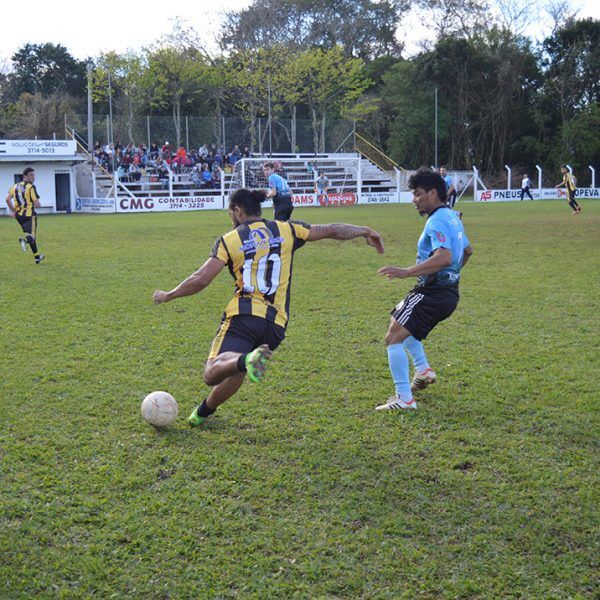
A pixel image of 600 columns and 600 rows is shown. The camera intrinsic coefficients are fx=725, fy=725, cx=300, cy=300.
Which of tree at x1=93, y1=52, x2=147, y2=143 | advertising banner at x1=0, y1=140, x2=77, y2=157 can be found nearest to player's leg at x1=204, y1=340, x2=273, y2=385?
advertising banner at x1=0, y1=140, x2=77, y2=157

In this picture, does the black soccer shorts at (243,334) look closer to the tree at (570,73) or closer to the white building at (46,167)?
the white building at (46,167)

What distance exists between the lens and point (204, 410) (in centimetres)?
532

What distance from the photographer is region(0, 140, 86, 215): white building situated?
111 ft

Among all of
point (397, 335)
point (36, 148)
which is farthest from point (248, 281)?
point (36, 148)

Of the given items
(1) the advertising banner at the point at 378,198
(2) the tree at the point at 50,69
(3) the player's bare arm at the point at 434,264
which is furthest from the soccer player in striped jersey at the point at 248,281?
(2) the tree at the point at 50,69

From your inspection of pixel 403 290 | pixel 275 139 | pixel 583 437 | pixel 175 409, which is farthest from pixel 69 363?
pixel 275 139

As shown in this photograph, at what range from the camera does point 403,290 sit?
11.1 m

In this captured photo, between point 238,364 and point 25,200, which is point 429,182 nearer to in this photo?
point 238,364

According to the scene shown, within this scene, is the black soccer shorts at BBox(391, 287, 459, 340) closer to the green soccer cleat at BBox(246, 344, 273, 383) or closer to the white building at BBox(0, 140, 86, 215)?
the green soccer cleat at BBox(246, 344, 273, 383)

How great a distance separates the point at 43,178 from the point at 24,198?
829 inches

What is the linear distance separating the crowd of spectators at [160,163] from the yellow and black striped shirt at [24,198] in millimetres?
21131

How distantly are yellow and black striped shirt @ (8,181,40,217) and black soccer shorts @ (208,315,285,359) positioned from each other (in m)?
11.5

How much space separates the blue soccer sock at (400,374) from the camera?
5.76 m

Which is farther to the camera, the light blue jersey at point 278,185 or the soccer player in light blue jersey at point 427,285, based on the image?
the light blue jersey at point 278,185
